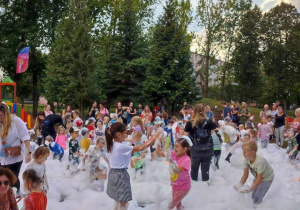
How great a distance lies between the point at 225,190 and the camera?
6.93m

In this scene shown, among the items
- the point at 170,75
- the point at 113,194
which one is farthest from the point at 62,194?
the point at 170,75

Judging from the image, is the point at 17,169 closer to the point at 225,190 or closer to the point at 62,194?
the point at 62,194

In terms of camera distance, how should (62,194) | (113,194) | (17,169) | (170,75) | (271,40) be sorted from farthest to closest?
(271,40) → (170,75) → (62,194) → (17,169) → (113,194)

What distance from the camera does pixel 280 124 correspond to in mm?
14492

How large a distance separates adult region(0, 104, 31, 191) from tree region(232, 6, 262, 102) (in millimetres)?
39605

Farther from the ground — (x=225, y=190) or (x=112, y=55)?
(x=112, y=55)

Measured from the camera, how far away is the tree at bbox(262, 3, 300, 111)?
3819 centimetres

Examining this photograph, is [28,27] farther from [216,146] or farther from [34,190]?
[34,190]

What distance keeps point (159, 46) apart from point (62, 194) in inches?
896

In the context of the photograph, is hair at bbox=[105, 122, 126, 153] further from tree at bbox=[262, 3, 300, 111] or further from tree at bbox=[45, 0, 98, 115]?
tree at bbox=[262, 3, 300, 111]

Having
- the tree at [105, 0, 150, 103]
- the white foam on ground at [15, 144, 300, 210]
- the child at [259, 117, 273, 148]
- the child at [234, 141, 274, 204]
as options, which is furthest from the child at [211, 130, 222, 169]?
the tree at [105, 0, 150, 103]

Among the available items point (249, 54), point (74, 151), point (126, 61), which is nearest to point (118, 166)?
point (74, 151)

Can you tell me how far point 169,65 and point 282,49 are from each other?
702 inches

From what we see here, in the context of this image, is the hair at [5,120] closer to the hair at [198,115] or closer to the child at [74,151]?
the child at [74,151]
